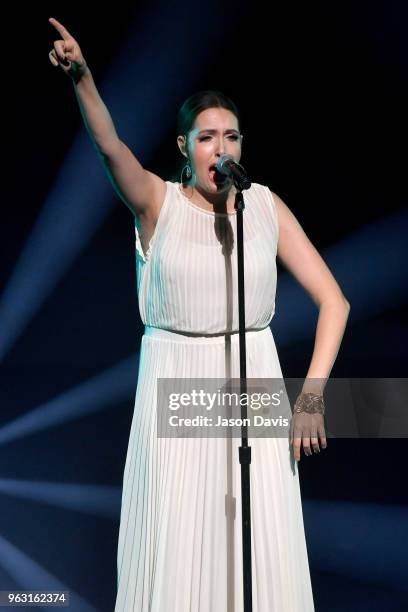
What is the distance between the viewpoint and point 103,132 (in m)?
1.53

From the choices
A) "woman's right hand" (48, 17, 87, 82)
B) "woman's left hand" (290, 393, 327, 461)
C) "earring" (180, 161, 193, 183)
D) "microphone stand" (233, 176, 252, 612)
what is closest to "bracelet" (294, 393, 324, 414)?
"woman's left hand" (290, 393, 327, 461)

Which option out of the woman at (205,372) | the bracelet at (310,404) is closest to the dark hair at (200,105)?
the woman at (205,372)

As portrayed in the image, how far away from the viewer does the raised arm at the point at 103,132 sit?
1.46 metres

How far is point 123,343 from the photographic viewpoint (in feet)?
9.11

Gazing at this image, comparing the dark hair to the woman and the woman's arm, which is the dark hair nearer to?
the woman

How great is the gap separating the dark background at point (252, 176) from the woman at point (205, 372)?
0.97m

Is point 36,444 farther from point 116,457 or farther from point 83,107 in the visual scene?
point 83,107

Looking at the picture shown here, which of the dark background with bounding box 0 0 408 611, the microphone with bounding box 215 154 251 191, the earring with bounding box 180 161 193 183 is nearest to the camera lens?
the microphone with bounding box 215 154 251 191

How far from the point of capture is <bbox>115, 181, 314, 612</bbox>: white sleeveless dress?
1615 millimetres

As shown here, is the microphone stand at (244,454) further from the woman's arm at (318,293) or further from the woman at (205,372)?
the woman's arm at (318,293)

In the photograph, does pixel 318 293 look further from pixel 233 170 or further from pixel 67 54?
pixel 67 54

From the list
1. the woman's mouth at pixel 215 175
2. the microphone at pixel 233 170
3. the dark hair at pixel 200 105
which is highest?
the dark hair at pixel 200 105

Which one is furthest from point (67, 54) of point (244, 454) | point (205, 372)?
point (244, 454)

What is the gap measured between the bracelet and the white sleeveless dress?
10 cm
